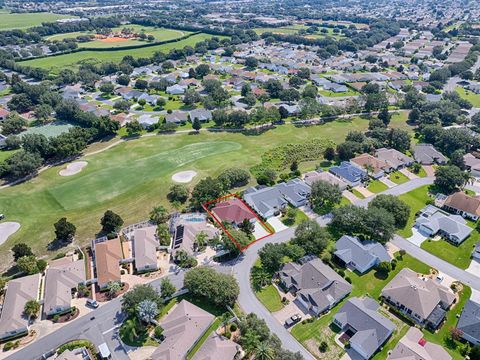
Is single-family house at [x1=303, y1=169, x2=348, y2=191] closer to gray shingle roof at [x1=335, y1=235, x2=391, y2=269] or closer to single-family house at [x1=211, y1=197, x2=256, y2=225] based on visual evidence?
single-family house at [x1=211, y1=197, x2=256, y2=225]

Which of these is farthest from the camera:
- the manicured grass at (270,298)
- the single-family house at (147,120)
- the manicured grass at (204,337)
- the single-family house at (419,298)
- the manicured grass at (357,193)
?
the single-family house at (147,120)

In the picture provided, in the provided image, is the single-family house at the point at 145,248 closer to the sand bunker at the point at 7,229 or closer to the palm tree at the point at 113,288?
the palm tree at the point at 113,288

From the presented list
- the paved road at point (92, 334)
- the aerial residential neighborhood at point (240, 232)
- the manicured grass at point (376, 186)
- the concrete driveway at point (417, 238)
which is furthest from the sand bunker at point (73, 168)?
the concrete driveway at point (417, 238)

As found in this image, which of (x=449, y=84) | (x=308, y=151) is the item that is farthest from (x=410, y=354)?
(x=449, y=84)

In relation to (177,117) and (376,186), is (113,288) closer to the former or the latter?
(376,186)

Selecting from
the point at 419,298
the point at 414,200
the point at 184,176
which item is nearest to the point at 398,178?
the point at 414,200

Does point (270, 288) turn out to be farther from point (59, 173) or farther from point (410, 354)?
point (59, 173)
